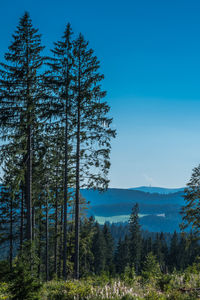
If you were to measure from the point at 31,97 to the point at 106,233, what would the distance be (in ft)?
207

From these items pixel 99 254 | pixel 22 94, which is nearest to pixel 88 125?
pixel 22 94

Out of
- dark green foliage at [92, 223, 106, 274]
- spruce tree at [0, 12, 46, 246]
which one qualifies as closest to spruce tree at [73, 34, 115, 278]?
spruce tree at [0, 12, 46, 246]

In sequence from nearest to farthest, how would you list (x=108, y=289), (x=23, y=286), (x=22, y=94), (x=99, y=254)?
(x=23, y=286), (x=108, y=289), (x=22, y=94), (x=99, y=254)

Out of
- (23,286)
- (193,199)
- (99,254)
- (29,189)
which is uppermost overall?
(29,189)

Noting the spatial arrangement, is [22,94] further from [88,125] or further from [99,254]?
[99,254]

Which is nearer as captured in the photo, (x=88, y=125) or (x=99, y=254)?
(x=88, y=125)

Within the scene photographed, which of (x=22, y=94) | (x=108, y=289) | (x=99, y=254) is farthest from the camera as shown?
(x=99, y=254)

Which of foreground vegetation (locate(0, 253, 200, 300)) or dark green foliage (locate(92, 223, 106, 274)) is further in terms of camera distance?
dark green foliage (locate(92, 223, 106, 274))

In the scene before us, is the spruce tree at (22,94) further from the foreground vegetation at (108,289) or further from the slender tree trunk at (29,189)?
the foreground vegetation at (108,289)

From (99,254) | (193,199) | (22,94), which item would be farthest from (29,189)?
(99,254)

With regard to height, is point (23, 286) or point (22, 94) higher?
point (22, 94)

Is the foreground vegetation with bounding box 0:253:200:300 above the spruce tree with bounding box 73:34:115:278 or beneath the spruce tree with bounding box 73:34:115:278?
beneath

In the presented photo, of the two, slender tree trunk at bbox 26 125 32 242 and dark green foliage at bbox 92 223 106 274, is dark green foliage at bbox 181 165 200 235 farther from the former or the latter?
dark green foliage at bbox 92 223 106 274

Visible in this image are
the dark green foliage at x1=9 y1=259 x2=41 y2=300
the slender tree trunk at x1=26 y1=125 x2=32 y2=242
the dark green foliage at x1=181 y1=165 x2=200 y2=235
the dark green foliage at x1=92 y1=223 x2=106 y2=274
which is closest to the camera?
the dark green foliage at x1=9 y1=259 x2=41 y2=300
